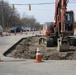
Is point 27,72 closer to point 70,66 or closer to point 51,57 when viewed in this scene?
point 70,66

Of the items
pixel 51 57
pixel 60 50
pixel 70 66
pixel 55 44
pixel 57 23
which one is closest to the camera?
pixel 70 66

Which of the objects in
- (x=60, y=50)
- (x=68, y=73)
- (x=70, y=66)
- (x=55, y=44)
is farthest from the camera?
(x=55, y=44)

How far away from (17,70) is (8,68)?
2.46ft

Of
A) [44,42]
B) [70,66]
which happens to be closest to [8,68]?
[70,66]

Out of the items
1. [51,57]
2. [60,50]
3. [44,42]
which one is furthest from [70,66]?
[44,42]

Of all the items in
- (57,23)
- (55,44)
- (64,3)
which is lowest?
(55,44)

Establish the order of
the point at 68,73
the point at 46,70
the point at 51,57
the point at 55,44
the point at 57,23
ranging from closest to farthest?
the point at 68,73 < the point at 46,70 < the point at 51,57 < the point at 57,23 < the point at 55,44

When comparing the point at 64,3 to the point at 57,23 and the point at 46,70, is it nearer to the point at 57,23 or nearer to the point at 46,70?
the point at 57,23

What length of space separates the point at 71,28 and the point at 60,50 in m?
5.91

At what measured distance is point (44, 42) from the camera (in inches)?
1134

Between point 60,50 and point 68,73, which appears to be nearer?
point 68,73

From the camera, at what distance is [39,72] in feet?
41.4

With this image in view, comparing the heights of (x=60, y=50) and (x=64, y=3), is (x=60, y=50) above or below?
below

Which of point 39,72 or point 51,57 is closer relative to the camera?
point 39,72
